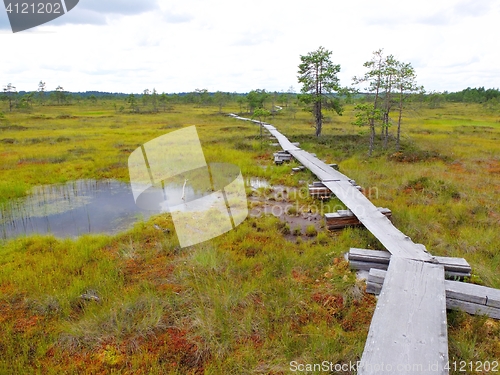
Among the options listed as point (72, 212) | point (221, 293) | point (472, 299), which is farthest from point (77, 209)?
point (472, 299)

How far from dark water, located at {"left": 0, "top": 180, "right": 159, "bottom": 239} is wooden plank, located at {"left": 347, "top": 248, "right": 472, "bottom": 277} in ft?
19.2

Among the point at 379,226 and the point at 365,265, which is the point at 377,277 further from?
the point at 379,226

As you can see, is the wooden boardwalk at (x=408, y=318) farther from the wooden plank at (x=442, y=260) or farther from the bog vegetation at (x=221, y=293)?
the bog vegetation at (x=221, y=293)

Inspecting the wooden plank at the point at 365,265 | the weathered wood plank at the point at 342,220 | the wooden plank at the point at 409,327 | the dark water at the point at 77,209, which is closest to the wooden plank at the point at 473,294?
the wooden plank at the point at 409,327

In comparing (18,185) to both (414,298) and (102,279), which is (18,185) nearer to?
(102,279)

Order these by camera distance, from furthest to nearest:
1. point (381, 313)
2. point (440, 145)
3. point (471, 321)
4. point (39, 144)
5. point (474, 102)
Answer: point (474, 102), point (39, 144), point (440, 145), point (471, 321), point (381, 313)

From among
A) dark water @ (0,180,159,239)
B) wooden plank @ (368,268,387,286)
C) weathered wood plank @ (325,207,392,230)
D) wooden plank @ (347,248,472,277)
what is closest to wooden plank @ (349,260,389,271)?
wooden plank @ (347,248,472,277)

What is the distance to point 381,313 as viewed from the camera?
3744 millimetres

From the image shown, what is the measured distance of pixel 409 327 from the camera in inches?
138

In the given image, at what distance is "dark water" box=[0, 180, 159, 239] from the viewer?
818 cm

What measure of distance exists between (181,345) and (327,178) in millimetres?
7430

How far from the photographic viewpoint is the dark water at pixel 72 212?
26.8 ft

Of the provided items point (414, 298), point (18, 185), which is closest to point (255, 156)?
point (18, 185)

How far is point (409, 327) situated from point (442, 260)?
2005mm
